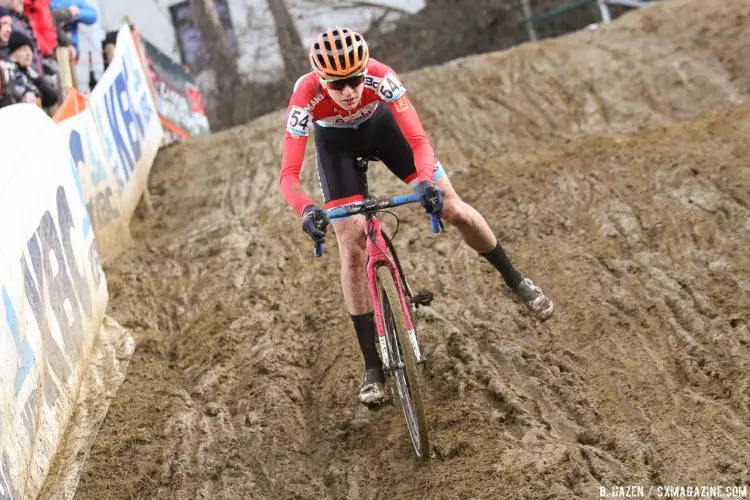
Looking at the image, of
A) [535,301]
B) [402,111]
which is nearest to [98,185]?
[402,111]

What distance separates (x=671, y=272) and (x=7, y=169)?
5145mm

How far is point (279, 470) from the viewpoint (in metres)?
5.73

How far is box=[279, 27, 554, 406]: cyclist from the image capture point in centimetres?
555

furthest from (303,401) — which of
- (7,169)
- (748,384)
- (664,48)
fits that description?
(664,48)

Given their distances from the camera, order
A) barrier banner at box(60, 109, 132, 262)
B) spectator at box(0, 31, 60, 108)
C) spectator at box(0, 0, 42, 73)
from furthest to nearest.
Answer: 1. spectator at box(0, 0, 42, 73)
2. spectator at box(0, 31, 60, 108)
3. barrier banner at box(60, 109, 132, 262)

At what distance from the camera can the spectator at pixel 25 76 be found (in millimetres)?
9273

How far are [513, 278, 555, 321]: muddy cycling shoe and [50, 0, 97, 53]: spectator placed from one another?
789 centimetres

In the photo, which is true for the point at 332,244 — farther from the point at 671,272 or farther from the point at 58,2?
the point at 58,2

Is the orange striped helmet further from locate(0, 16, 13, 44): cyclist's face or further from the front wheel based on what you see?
locate(0, 16, 13, 44): cyclist's face

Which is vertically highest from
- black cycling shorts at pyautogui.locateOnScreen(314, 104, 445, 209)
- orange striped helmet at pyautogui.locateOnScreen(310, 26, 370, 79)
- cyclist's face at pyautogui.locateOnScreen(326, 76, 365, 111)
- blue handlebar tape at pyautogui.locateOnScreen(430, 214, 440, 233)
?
orange striped helmet at pyautogui.locateOnScreen(310, 26, 370, 79)

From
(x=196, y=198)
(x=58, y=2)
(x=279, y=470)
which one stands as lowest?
(x=196, y=198)

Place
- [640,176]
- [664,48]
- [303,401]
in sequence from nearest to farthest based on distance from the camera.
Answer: [303,401], [640,176], [664,48]

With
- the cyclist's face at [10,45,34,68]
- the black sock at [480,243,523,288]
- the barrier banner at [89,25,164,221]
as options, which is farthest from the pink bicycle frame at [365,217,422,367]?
the cyclist's face at [10,45,34,68]

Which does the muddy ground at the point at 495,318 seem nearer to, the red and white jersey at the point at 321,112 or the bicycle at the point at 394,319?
the bicycle at the point at 394,319
